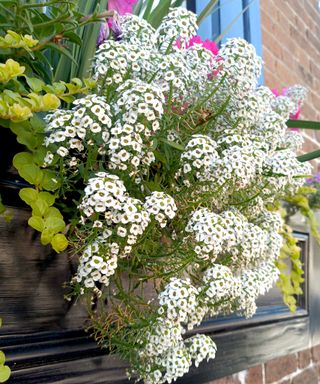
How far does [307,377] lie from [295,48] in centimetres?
155

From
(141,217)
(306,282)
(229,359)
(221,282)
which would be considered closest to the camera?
(141,217)

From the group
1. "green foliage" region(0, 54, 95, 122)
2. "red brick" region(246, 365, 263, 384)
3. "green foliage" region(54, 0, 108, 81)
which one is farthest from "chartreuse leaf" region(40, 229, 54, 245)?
"red brick" region(246, 365, 263, 384)

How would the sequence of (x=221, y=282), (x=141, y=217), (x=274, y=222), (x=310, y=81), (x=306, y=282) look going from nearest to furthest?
(x=141, y=217) → (x=221, y=282) → (x=274, y=222) → (x=306, y=282) → (x=310, y=81)

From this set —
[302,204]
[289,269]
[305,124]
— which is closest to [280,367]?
[289,269]

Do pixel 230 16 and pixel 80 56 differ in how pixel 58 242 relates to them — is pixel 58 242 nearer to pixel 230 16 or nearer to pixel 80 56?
pixel 80 56

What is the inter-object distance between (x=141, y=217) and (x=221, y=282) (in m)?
0.20

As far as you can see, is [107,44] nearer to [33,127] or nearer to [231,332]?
[33,127]

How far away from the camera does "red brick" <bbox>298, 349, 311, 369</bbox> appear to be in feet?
6.44

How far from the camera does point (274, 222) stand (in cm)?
104

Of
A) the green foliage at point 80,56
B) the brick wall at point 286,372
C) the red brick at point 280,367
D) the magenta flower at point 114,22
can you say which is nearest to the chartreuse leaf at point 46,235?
the green foliage at point 80,56

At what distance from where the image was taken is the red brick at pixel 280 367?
170cm

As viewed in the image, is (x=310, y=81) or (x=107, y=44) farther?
(x=310, y=81)

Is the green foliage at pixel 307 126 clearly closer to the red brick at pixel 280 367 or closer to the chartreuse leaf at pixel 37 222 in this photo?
the chartreuse leaf at pixel 37 222

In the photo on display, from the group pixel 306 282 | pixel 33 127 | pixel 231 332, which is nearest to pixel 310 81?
pixel 306 282
